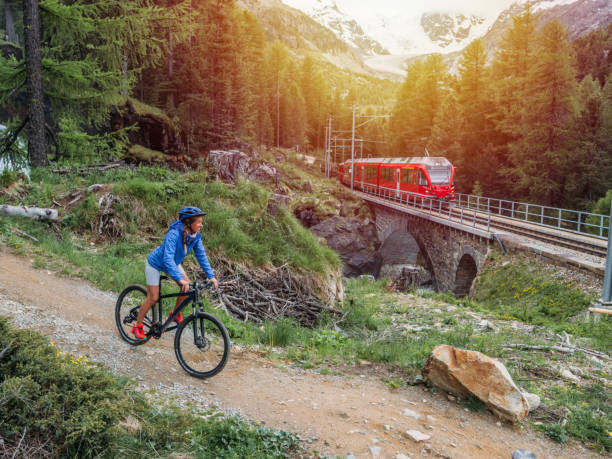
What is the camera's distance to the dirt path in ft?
12.7

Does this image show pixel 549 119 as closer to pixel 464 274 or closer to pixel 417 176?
pixel 417 176

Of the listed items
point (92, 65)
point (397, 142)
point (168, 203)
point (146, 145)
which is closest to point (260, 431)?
point (168, 203)

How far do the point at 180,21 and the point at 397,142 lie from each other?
4804 cm

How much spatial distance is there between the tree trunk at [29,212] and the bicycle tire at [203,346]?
5699mm

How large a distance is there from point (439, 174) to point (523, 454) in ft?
81.0

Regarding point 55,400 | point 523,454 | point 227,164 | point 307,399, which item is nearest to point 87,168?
point 227,164

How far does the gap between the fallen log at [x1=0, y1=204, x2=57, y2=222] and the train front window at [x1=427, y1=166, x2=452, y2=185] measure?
74.2 ft

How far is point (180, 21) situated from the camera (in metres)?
11.9

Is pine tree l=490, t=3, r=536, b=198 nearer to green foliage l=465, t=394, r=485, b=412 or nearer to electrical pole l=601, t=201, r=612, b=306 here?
electrical pole l=601, t=201, r=612, b=306

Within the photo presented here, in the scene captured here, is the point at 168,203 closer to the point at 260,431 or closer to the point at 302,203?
the point at 260,431

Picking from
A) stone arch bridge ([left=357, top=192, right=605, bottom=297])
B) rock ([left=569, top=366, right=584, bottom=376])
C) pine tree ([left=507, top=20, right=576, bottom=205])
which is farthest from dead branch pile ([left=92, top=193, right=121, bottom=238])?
pine tree ([left=507, top=20, right=576, bottom=205])

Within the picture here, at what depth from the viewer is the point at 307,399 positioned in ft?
14.8

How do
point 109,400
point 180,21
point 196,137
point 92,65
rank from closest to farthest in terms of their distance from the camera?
point 109,400
point 92,65
point 180,21
point 196,137

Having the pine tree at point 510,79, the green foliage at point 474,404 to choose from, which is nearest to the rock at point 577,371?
the green foliage at point 474,404
